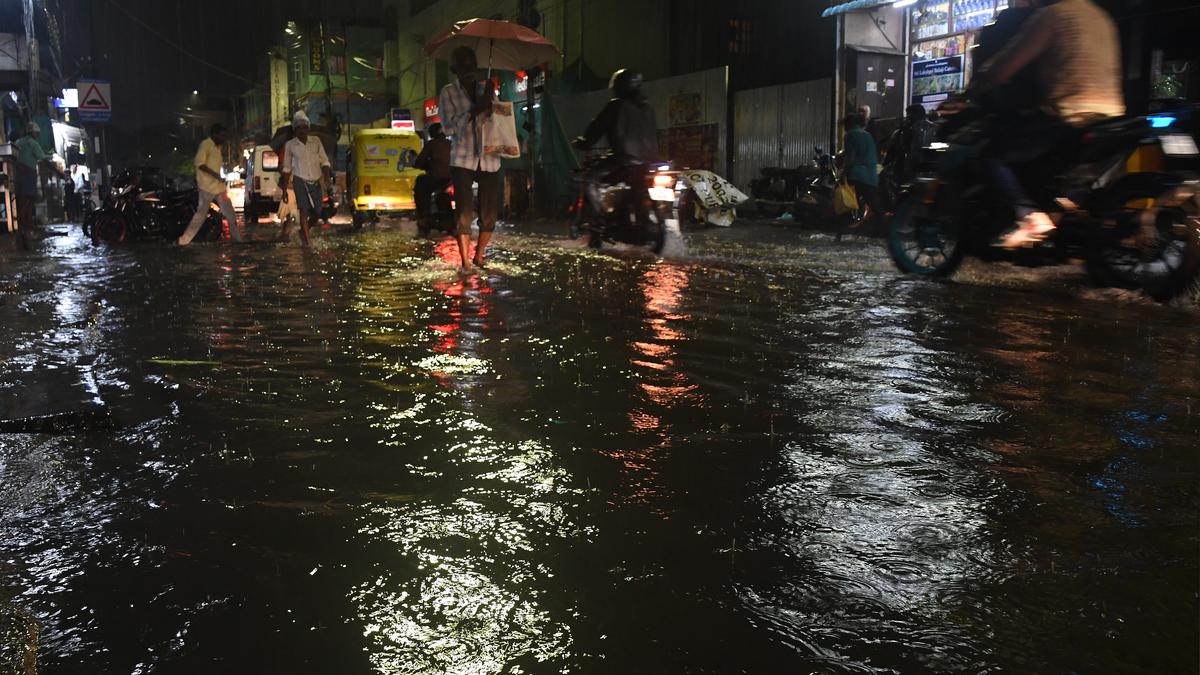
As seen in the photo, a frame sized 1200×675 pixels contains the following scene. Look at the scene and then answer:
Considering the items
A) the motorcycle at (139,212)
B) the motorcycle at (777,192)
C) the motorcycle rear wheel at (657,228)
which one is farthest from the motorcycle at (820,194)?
the motorcycle at (139,212)

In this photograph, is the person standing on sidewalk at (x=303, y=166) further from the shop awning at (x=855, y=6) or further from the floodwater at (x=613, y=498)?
the shop awning at (x=855, y=6)

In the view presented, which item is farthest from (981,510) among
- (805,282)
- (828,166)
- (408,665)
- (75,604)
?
(828,166)

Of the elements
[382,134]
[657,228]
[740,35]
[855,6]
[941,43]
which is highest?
[740,35]

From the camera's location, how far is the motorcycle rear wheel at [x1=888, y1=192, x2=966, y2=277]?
8477 mm

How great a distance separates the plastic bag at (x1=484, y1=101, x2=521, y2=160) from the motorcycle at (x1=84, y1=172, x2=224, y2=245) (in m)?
9.79

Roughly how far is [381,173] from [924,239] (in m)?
17.0

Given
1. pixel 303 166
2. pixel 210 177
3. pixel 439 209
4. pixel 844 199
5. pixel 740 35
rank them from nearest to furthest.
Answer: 1. pixel 844 199
2. pixel 210 177
3. pixel 303 166
4. pixel 439 209
5. pixel 740 35

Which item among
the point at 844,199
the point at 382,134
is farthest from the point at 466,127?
the point at 382,134

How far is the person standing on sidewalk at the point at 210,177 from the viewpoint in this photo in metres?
15.3

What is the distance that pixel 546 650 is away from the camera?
2078 millimetres

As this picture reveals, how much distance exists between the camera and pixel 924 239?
8906 mm

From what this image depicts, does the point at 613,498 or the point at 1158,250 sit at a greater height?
the point at 1158,250

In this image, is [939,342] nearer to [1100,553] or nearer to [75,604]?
[1100,553]

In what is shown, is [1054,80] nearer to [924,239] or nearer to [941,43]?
[924,239]
